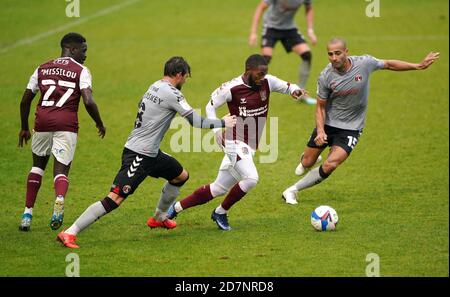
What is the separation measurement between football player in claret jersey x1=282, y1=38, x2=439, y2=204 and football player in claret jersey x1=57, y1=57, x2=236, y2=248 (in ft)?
7.74

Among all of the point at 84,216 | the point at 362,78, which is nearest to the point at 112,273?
the point at 84,216

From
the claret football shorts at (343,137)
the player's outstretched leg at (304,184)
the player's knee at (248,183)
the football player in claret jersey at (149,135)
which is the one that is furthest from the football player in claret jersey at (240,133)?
the player's outstretched leg at (304,184)

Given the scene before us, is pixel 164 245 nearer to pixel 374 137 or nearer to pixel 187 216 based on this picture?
pixel 187 216

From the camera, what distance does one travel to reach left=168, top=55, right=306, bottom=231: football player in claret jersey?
11.9 meters

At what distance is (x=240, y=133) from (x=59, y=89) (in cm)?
249

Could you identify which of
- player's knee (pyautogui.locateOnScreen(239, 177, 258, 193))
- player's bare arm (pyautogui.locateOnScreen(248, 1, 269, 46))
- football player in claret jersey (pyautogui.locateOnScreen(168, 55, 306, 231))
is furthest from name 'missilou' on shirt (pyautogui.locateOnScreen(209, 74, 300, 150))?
player's bare arm (pyautogui.locateOnScreen(248, 1, 269, 46))

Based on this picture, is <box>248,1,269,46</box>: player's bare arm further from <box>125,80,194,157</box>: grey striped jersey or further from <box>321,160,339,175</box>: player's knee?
<box>125,80,194,157</box>: grey striped jersey

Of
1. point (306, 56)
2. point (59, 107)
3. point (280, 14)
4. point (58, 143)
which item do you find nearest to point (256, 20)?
point (280, 14)

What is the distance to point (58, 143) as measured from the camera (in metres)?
11.8

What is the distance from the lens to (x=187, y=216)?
12.9 metres

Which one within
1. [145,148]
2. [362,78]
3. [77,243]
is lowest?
[77,243]

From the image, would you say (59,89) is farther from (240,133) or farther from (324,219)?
(324,219)

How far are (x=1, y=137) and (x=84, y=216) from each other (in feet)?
24.0

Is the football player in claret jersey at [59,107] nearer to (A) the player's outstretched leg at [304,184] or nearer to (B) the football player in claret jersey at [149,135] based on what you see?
(B) the football player in claret jersey at [149,135]
